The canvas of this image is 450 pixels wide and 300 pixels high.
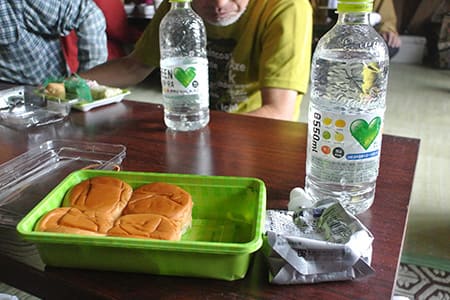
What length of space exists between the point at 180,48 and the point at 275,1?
12.7 inches

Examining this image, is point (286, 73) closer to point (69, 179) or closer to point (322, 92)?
point (322, 92)

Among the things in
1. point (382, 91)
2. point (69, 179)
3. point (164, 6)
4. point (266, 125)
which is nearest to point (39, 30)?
point (164, 6)

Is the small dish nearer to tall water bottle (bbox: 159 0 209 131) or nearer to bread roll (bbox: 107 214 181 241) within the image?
tall water bottle (bbox: 159 0 209 131)

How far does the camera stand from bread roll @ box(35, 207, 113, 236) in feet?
1.67

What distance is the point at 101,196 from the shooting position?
58cm

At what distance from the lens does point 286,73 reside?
3.94 feet

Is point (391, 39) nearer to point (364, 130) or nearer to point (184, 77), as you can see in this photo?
point (184, 77)

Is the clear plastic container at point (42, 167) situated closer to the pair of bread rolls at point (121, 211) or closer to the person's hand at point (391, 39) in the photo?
the pair of bread rolls at point (121, 211)

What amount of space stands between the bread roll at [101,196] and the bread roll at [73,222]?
13 millimetres

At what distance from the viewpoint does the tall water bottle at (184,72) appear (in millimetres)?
884

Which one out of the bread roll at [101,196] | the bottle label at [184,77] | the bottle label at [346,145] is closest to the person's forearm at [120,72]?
the bottle label at [184,77]

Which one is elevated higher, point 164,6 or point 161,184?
point 164,6

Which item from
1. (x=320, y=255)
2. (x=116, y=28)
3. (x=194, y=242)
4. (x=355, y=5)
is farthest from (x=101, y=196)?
(x=116, y=28)

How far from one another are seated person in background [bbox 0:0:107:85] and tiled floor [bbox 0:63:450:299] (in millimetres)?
850
